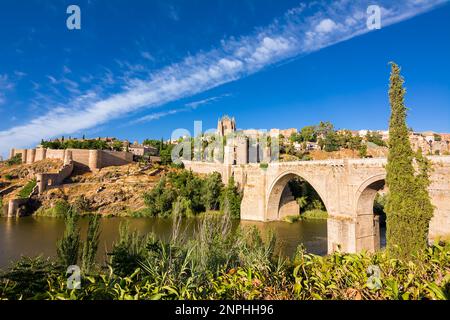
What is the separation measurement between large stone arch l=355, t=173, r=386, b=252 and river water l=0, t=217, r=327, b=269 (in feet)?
8.21

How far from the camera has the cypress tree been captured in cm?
788

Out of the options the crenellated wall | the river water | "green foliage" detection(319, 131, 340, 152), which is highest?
"green foliage" detection(319, 131, 340, 152)

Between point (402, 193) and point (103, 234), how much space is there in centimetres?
2039

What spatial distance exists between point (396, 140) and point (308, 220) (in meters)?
20.1

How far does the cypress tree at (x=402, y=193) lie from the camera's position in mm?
7883

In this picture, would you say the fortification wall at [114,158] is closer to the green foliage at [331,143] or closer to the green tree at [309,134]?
the green foliage at [331,143]

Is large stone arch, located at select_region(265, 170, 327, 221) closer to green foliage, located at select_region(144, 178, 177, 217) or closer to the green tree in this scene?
green foliage, located at select_region(144, 178, 177, 217)

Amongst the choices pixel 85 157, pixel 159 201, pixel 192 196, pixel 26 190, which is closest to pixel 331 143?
pixel 192 196

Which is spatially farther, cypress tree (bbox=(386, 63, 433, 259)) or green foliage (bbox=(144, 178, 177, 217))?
green foliage (bbox=(144, 178, 177, 217))

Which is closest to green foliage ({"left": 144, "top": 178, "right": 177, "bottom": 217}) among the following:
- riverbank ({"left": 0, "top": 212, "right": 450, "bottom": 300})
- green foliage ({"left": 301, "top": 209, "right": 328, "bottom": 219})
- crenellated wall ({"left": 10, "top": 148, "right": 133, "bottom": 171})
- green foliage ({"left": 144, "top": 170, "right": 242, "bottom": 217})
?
green foliage ({"left": 144, "top": 170, "right": 242, "bottom": 217})

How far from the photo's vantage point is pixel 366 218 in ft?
54.6

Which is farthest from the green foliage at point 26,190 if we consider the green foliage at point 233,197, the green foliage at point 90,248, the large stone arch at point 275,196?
the large stone arch at point 275,196

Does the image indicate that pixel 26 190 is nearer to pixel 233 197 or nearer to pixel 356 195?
pixel 233 197
